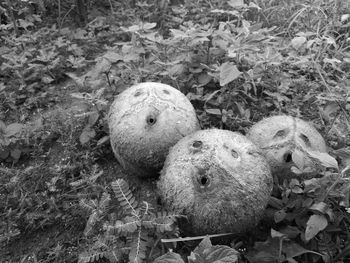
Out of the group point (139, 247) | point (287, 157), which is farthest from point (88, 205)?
point (287, 157)

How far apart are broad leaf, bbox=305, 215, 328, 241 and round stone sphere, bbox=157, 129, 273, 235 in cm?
27

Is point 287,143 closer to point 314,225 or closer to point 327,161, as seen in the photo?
point 327,161

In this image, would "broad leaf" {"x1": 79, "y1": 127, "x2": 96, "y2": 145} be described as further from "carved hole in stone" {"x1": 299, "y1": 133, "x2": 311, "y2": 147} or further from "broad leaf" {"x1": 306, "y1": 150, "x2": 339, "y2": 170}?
"broad leaf" {"x1": 306, "y1": 150, "x2": 339, "y2": 170}

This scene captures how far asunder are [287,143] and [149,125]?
922 millimetres

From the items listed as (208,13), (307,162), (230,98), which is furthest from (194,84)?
(208,13)

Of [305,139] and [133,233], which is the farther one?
[305,139]

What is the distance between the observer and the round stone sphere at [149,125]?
2.40m

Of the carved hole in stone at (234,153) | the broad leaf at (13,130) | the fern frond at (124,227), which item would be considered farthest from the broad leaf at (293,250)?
the broad leaf at (13,130)

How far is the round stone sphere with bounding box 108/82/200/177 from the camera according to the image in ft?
7.89

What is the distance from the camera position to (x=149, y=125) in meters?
2.40

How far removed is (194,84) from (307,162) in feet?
4.50

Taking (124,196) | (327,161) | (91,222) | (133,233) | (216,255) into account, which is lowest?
(91,222)

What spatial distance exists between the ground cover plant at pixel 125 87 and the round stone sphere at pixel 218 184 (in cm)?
13

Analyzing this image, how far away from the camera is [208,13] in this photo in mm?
4621
